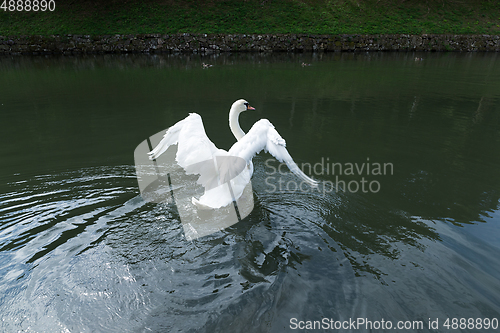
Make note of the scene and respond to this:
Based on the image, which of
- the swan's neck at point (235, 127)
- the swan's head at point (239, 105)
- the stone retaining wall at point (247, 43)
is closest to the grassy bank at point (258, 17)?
the stone retaining wall at point (247, 43)

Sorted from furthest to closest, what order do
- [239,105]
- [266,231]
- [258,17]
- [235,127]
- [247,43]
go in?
[258,17] < [247,43] < [239,105] < [235,127] < [266,231]

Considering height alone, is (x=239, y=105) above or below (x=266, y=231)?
above

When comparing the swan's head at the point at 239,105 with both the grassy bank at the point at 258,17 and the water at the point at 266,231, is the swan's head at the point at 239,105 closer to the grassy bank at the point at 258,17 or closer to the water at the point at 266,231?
the water at the point at 266,231

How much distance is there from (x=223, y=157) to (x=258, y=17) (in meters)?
29.8

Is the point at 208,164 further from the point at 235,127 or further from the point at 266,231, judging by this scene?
the point at 235,127

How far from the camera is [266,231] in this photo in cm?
441

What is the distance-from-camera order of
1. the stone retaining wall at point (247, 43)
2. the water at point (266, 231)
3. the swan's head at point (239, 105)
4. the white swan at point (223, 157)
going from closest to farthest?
the water at point (266, 231) → the white swan at point (223, 157) → the swan's head at point (239, 105) → the stone retaining wall at point (247, 43)

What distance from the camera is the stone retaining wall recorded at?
27031 mm

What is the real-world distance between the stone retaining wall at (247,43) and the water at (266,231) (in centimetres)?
1958

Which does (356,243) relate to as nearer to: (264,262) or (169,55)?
(264,262)

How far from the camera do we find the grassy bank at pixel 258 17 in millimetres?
28312

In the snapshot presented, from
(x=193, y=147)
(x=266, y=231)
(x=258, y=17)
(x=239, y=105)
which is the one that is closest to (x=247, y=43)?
(x=258, y=17)

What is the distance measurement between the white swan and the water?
55cm

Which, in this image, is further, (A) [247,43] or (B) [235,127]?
(A) [247,43]
